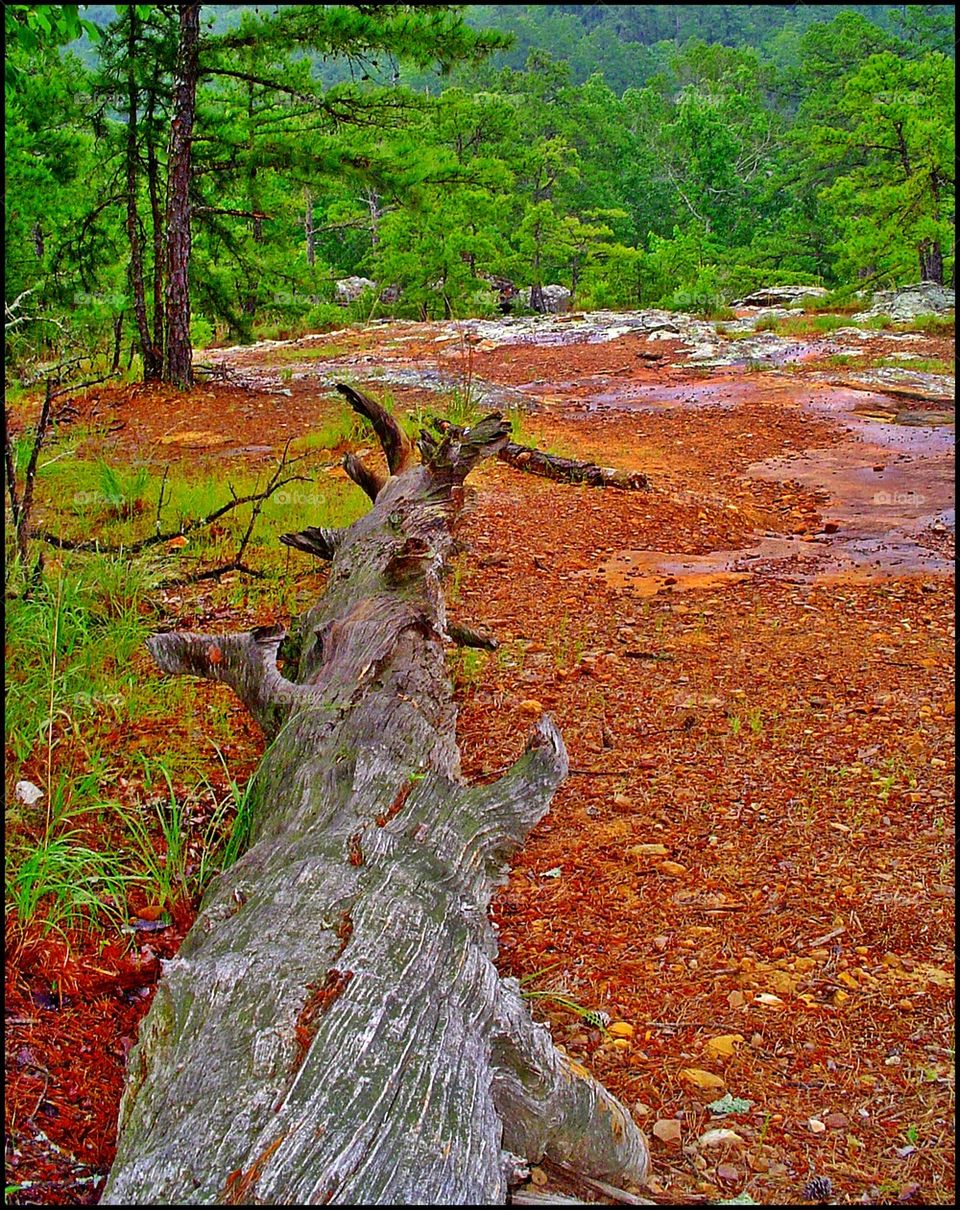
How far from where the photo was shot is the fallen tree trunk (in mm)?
1414

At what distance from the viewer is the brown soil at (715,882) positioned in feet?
6.09

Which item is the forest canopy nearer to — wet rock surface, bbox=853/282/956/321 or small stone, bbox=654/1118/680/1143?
wet rock surface, bbox=853/282/956/321

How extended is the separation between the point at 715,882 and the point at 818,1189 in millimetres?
1020

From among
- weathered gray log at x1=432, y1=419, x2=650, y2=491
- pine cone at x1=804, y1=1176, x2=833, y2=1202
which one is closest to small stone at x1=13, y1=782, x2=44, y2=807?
pine cone at x1=804, y1=1176, x2=833, y2=1202

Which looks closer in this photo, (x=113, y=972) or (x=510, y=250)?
(x=113, y=972)

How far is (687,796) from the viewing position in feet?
10.3

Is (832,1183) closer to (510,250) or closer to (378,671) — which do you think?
(378,671)

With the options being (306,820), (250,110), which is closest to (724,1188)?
(306,820)

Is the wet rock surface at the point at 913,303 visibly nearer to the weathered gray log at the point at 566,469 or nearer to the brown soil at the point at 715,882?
the weathered gray log at the point at 566,469

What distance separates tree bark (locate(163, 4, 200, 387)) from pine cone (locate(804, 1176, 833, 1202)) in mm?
11414

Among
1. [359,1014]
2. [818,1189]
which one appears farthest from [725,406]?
[359,1014]

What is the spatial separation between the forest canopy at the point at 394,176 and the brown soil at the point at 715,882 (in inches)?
94.0

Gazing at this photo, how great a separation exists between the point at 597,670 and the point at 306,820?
1.98 metres

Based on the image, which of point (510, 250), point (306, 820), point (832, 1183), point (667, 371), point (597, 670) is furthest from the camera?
point (510, 250)
